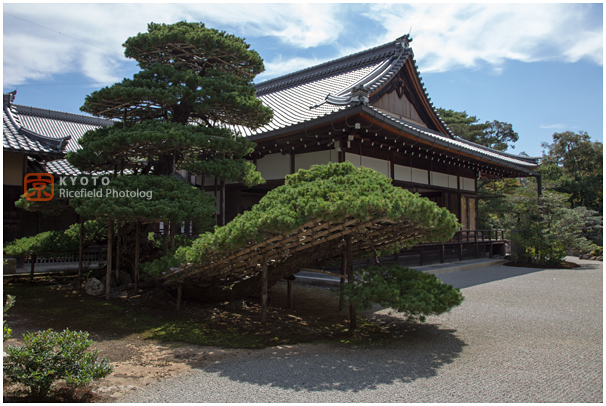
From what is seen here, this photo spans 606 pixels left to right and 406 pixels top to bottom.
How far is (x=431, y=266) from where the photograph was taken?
13141mm

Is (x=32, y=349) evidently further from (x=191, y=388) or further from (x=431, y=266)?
(x=431, y=266)

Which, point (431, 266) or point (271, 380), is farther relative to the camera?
point (431, 266)

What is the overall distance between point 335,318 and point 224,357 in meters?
2.68

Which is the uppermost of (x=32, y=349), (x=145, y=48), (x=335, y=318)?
(x=145, y=48)

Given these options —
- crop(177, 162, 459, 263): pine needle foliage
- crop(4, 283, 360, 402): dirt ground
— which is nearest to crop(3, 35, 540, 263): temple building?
crop(4, 283, 360, 402): dirt ground

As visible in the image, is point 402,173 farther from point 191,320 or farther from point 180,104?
point 191,320

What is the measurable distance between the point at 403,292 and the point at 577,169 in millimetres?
31032

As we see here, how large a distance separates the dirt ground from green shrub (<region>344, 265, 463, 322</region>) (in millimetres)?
607

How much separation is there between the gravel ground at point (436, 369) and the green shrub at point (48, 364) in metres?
0.43

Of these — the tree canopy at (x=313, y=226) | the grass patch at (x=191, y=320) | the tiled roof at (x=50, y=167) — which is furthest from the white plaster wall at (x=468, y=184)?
the tiled roof at (x=50, y=167)

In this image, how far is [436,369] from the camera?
446 cm

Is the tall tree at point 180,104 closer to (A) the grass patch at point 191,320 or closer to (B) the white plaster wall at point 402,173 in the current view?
(A) the grass patch at point 191,320

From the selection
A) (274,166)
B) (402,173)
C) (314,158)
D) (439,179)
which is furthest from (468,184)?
(274,166)

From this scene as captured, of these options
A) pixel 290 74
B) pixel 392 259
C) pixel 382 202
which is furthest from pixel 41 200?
pixel 290 74
